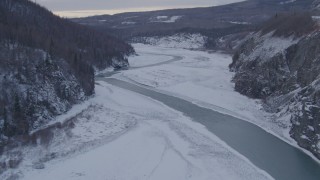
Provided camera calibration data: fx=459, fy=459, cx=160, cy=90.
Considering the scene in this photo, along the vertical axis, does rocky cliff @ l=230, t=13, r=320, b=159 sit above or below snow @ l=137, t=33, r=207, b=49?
above

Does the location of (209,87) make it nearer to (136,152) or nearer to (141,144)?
(141,144)

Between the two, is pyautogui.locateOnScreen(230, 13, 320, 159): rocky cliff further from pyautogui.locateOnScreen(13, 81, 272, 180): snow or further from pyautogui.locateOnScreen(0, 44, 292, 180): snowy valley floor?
pyautogui.locateOnScreen(13, 81, 272, 180): snow

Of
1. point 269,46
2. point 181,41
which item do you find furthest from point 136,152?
point 181,41

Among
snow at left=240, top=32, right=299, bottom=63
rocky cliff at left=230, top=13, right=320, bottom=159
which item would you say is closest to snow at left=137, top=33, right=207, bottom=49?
rocky cliff at left=230, top=13, right=320, bottom=159

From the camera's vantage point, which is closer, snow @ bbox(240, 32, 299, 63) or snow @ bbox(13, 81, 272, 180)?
snow @ bbox(13, 81, 272, 180)

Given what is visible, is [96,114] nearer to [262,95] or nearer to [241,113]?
[241,113]

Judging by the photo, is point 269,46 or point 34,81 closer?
point 34,81

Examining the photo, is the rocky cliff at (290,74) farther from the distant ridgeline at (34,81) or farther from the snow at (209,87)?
the distant ridgeline at (34,81)
